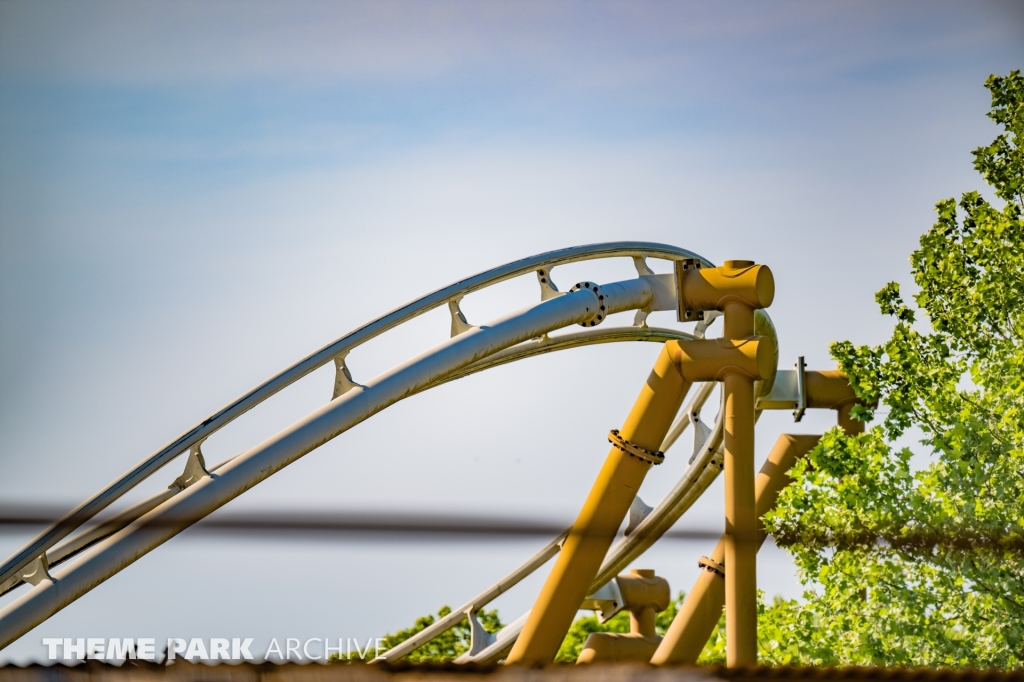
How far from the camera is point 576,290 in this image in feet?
38.8

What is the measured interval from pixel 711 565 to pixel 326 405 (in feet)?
14.6

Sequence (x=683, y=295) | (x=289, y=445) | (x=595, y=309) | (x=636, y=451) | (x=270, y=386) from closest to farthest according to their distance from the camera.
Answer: (x=270, y=386) → (x=289, y=445) → (x=636, y=451) → (x=683, y=295) → (x=595, y=309)

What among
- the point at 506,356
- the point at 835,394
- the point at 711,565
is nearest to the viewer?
the point at 711,565

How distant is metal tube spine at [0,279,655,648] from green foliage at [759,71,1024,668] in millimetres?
2879

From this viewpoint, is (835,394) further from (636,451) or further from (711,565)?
(636,451)

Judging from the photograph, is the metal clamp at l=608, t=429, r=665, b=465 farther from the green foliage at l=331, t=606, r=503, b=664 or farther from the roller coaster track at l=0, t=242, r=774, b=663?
the green foliage at l=331, t=606, r=503, b=664

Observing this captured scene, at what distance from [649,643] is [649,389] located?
15.3 ft

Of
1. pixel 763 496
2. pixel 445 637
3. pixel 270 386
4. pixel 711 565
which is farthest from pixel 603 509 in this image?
pixel 445 637

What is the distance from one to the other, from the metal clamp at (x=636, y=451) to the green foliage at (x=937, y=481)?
176 cm

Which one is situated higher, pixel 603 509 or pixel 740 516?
pixel 603 509

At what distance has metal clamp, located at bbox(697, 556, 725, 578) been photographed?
1201 cm

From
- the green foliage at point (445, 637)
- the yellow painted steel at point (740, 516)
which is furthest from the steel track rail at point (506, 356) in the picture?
the green foliage at point (445, 637)

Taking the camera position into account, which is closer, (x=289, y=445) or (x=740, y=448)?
(x=289, y=445)

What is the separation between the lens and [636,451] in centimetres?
1098
